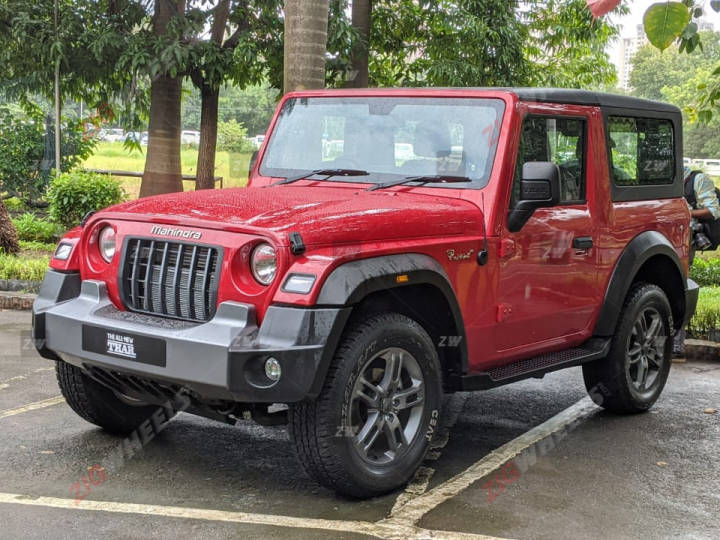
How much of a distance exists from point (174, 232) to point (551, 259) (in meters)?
2.19

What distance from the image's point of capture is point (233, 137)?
2581 centimetres

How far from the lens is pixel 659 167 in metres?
6.77

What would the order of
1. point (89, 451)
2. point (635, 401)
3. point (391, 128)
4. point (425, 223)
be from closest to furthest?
1. point (425, 223)
2. point (89, 451)
3. point (391, 128)
4. point (635, 401)

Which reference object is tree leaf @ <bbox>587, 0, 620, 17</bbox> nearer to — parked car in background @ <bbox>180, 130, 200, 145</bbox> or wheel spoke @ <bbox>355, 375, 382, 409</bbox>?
wheel spoke @ <bbox>355, 375, 382, 409</bbox>

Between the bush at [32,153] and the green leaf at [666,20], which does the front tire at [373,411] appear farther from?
the bush at [32,153]

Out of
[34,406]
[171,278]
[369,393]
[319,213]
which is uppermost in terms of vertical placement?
[319,213]

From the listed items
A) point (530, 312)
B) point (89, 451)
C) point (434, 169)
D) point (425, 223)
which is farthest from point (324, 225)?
point (89, 451)

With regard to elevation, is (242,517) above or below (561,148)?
below

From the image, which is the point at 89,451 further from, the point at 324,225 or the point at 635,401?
the point at 635,401

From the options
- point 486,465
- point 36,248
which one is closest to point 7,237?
point 36,248

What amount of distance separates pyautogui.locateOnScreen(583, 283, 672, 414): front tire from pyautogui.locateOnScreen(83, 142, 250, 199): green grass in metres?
14.9

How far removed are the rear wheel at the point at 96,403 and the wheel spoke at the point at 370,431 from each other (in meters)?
1.63

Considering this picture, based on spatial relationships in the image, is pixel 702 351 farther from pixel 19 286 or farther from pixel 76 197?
pixel 76 197

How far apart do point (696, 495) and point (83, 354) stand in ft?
10.2
